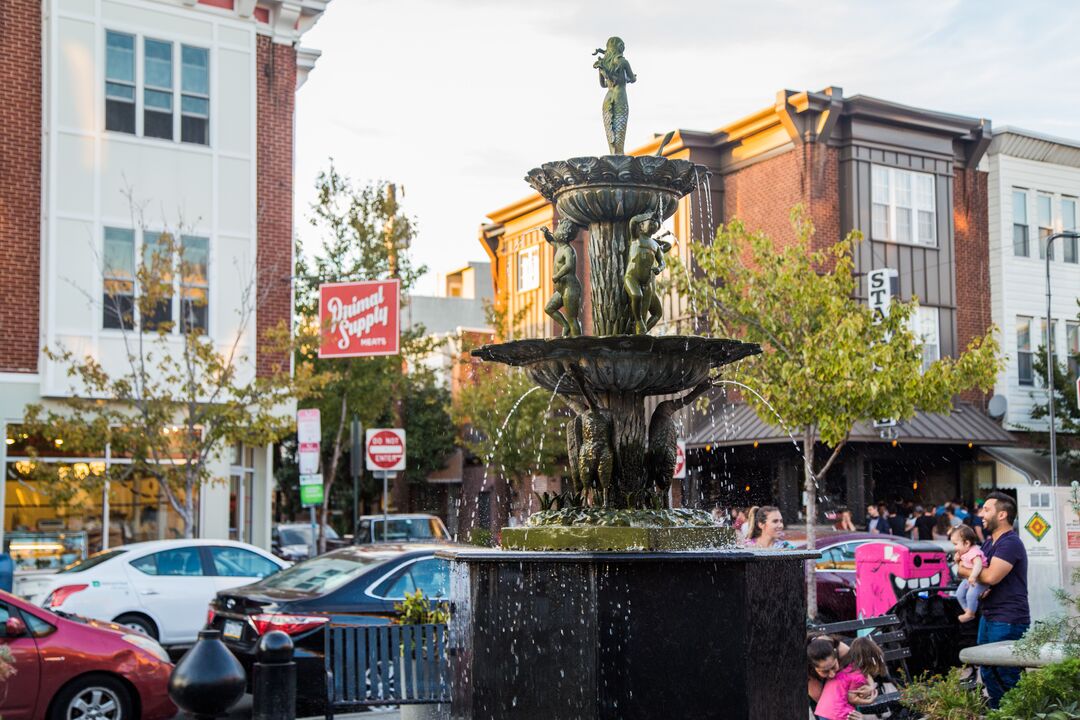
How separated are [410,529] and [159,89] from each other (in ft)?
34.2

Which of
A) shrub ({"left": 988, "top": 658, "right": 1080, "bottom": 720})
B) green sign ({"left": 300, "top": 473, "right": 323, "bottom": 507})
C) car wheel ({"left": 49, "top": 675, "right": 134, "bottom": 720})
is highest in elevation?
green sign ({"left": 300, "top": 473, "right": 323, "bottom": 507})

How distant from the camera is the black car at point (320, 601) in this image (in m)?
10.9

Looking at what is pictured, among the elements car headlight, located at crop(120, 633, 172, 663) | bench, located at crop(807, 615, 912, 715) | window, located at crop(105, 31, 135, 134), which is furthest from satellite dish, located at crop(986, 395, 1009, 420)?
car headlight, located at crop(120, 633, 172, 663)

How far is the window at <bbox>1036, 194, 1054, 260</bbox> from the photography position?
34.1 metres

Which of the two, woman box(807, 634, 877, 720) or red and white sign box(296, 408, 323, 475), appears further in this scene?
red and white sign box(296, 408, 323, 475)

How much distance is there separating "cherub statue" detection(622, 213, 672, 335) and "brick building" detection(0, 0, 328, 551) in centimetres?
1498

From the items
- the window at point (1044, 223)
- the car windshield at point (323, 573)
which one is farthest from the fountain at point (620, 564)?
the window at point (1044, 223)

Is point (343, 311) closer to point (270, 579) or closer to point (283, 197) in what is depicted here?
point (283, 197)

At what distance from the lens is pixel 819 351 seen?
1905cm

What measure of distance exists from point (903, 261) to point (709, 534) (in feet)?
83.0

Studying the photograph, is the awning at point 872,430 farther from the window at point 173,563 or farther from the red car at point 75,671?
the red car at point 75,671

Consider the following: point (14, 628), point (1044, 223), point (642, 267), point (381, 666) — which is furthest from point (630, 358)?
point (1044, 223)

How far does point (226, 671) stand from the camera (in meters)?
6.07

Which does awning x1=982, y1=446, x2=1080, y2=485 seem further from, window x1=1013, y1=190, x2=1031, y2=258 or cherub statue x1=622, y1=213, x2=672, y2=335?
cherub statue x1=622, y1=213, x2=672, y2=335
